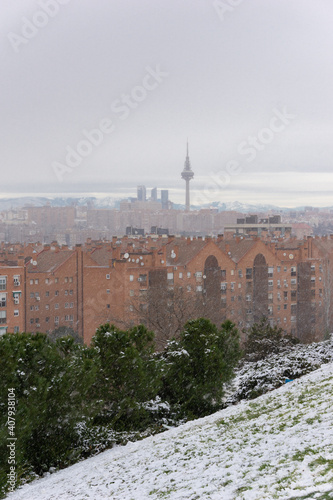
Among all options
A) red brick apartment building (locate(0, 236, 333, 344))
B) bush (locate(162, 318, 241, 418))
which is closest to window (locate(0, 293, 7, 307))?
red brick apartment building (locate(0, 236, 333, 344))

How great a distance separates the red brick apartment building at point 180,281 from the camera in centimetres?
5144

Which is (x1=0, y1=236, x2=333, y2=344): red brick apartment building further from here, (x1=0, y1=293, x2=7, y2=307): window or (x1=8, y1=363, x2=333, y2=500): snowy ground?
(x1=8, y1=363, x2=333, y2=500): snowy ground

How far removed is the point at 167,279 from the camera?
5309cm

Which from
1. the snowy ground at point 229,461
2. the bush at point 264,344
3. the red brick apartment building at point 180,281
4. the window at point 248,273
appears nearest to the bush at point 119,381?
the snowy ground at point 229,461

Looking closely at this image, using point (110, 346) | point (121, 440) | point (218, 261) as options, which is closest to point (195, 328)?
point (110, 346)

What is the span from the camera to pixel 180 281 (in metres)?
54.2

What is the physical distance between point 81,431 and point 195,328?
4.87 meters

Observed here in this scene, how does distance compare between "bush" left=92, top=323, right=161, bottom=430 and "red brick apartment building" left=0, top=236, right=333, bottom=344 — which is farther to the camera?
"red brick apartment building" left=0, top=236, right=333, bottom=344

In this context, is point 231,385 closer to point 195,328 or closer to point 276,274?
point 195,328

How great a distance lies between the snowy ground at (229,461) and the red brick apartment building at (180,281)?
32.8 metres

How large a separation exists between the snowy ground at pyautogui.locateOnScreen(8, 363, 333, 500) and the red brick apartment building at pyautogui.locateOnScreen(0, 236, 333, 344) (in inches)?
1291

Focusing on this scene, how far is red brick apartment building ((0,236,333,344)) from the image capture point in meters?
51.4

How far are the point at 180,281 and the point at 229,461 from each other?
45.0m

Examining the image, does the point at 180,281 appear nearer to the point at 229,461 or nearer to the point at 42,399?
the point at 42,399
